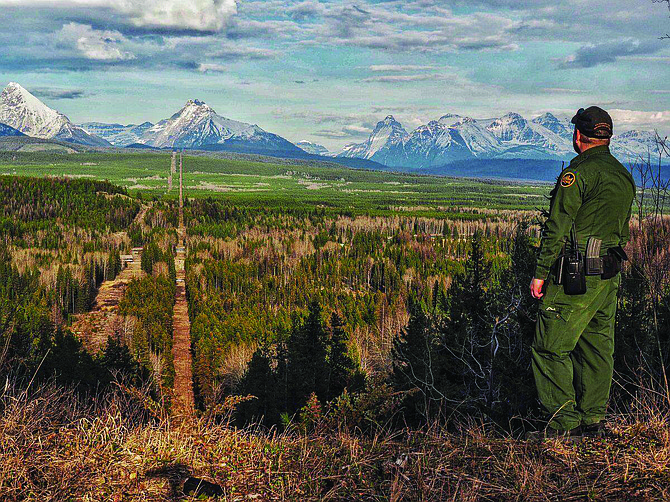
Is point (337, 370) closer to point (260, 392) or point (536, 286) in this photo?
point (260, 392)

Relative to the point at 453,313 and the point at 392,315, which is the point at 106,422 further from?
the point at 392,315

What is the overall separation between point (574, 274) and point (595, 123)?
5.11 ft

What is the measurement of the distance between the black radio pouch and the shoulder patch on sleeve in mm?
602

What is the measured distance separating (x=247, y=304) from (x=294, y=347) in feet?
114

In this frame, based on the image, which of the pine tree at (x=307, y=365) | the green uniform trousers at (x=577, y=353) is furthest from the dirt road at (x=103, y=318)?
the green uniform trousers at (x=577, y=353)

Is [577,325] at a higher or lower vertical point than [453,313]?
higher

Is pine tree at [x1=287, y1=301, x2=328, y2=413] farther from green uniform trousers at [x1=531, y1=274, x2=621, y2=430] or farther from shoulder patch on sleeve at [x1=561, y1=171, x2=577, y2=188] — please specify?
shoulder patch on sleeve at [x1=561, y1=171, x2=577, y2=188]

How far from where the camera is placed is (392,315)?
63812mm

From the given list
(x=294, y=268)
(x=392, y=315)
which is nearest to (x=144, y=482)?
(x=392, y=315)

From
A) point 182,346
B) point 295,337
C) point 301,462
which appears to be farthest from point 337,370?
point 301,462

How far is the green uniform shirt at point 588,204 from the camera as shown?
589cm

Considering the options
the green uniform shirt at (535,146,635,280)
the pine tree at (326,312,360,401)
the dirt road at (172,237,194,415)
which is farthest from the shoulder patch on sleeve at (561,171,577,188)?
the pine tree at (326,312,360,401)

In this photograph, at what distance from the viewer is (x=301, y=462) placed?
16.1 feet

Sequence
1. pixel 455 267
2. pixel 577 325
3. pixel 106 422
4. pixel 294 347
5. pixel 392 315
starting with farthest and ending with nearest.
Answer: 1. pixel 455 267
2. pixel 392 315
3. pixel 294 347
4. pixel 577 325
5. pixel 106 422
